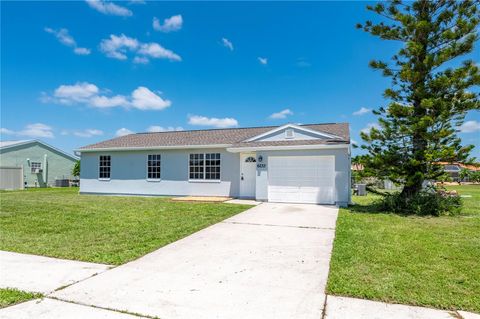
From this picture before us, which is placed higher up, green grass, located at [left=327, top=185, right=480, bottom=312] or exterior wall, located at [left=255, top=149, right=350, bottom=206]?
exterior wall, located at [left=255, top=149, right=350, bottom=206]

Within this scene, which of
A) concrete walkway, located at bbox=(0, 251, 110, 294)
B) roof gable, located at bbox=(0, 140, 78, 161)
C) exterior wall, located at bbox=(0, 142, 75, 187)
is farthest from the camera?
exterior wall, located at bbox=(0, 142, 75, 187)

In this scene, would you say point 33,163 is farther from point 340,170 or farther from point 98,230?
point 340,170

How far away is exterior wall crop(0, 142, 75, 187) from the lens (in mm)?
27391

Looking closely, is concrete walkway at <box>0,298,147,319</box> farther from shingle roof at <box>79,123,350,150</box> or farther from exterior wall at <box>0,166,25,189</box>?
exterior wall at <box>0,166,25,189</box>

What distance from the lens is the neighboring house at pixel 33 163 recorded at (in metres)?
25.3

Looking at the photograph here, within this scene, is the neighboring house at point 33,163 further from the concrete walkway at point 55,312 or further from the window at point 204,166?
the concrete walkway at point 55,312

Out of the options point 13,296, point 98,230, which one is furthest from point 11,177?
point 13,296

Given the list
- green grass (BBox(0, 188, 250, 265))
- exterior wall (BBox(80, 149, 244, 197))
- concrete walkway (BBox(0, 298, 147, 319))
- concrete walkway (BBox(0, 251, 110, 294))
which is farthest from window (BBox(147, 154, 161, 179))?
concrete walkway (BBox(0, 298, 147, 319))

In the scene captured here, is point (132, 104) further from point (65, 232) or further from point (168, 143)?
point (65, 232)

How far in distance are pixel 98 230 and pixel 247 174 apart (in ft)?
29.1

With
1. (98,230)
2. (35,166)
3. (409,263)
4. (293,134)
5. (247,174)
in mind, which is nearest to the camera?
(409,263)

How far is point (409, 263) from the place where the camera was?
4938 millimetres

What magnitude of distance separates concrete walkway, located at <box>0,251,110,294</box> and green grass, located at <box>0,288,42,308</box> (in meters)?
0.11

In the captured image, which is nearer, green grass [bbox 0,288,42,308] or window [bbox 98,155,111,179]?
green grass [bbox 0,288,42,308]
